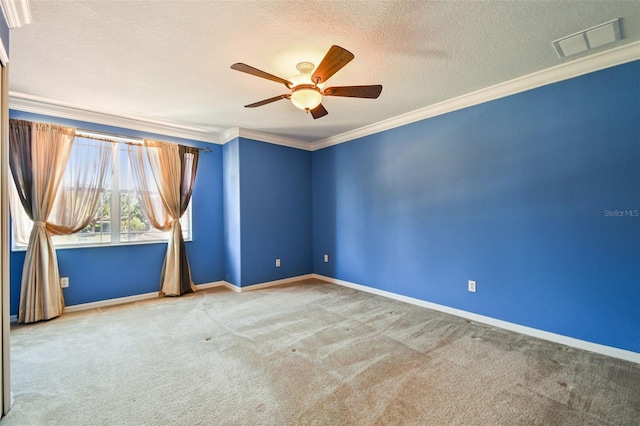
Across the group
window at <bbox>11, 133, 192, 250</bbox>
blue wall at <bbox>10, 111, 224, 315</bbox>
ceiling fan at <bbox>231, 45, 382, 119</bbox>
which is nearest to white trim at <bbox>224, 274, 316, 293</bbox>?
blue wall at <bbox>10, 111, 224, 315</bbox>

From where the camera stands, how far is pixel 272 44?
2146 millimetres

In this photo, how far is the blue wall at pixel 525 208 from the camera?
232 cm

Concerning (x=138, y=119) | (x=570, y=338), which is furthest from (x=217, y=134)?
(x=570, y=338)

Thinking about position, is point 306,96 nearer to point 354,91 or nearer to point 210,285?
point 354,91

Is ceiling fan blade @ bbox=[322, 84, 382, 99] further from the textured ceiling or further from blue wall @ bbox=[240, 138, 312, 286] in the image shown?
blue wall @ bbox=[240, 138, 312, 286]

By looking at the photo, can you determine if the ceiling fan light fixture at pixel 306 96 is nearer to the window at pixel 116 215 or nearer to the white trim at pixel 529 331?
the white trim at pixel 529 331

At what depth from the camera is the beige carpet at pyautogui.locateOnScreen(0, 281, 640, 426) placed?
5.53 feet

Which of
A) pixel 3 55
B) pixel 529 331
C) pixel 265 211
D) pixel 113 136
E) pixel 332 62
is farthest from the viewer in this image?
pixel 265 211

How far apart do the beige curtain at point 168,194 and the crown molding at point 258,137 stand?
66 cm

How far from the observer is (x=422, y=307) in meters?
3.54

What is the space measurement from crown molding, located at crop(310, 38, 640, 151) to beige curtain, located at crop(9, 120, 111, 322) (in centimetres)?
392

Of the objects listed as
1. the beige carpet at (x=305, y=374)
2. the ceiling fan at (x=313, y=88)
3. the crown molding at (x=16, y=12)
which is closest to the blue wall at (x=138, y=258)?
the beige carpet at (x=305, y=374)

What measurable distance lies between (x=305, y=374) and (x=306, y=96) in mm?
2176

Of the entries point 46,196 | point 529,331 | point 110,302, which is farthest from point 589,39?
point 110,302
